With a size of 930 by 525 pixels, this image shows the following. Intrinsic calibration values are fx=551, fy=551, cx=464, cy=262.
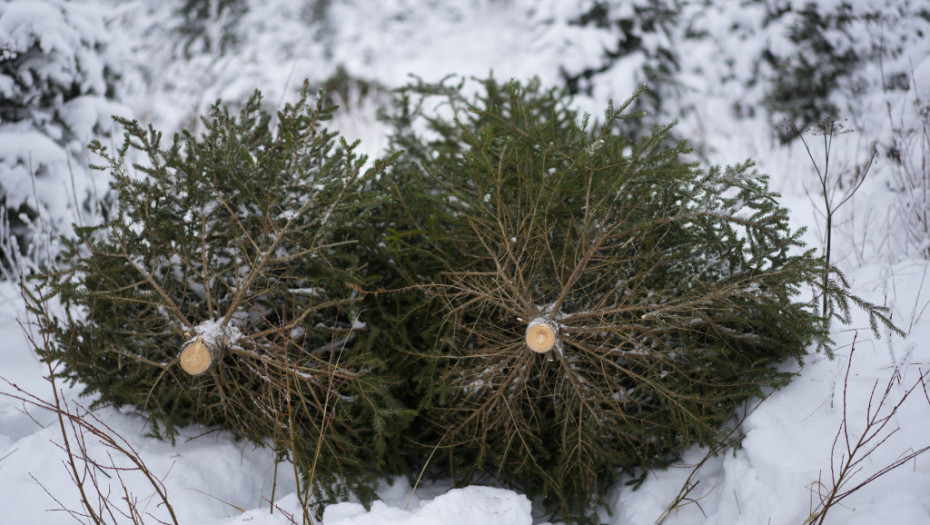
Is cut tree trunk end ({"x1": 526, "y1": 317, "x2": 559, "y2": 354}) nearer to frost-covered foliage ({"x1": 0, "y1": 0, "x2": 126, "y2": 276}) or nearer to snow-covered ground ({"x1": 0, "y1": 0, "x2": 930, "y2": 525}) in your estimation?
snow-covered ground ({"x1": 0, "y1": 0, "x2": 930, "y2": 525})

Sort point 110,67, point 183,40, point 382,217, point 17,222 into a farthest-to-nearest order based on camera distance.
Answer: point 183,40 → point 110,67 → point 17,222 → point 382,217

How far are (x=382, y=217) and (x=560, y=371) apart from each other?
121cm

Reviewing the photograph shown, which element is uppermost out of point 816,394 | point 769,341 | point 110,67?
point 110,67

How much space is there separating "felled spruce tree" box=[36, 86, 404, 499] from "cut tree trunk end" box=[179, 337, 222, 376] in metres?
0.05

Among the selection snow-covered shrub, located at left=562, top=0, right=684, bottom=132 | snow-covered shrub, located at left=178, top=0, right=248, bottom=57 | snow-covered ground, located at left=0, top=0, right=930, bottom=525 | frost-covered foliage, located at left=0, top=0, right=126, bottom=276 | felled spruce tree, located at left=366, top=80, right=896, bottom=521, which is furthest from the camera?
snow-covered shrub, located at left=178, top=0, right=248, bottom=57

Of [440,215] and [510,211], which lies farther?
[440,215]

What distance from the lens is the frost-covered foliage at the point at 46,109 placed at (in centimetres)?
432

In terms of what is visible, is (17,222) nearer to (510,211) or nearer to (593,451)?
(510,211)

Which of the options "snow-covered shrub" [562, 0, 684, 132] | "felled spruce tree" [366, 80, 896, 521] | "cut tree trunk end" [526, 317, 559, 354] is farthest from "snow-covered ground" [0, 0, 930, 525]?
"cut tree trunk end" [526, 317, 559, 354]

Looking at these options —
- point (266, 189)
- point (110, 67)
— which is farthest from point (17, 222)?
point (266, 189)

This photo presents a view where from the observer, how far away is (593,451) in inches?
101

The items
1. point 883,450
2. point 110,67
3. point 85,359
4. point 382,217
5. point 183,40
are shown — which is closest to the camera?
point 883,450

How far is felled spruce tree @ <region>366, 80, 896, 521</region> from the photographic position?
2.36 meters

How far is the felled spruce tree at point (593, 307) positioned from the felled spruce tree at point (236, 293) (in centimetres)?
33
